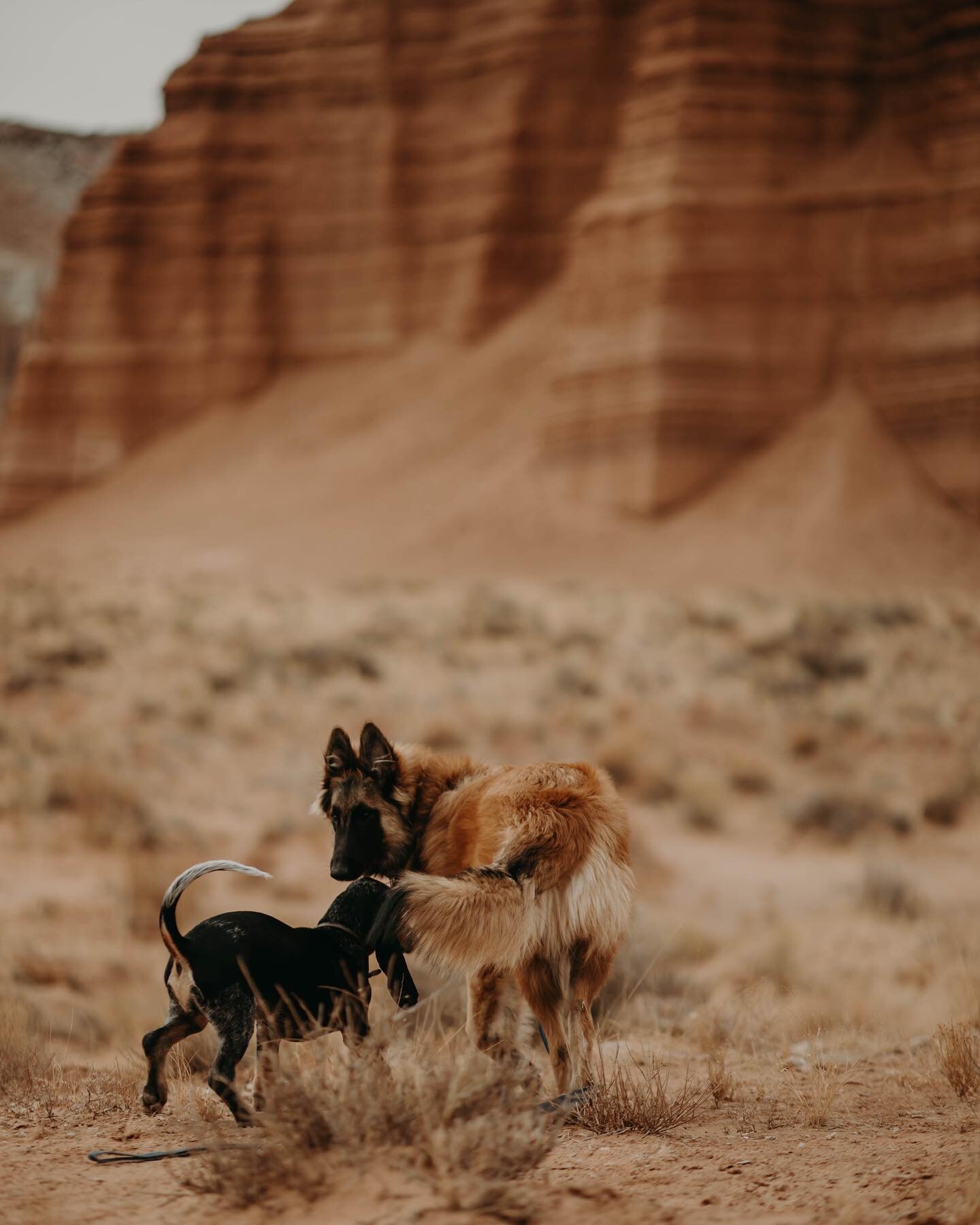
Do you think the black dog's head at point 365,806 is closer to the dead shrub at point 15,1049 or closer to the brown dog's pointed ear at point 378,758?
the brown dog's pointed ear at point 378,758

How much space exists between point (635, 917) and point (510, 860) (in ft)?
9.22

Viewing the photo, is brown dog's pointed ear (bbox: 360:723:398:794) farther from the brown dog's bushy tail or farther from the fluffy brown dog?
the brown dog's bushy tail

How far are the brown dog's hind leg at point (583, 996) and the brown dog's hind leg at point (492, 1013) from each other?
18 cm

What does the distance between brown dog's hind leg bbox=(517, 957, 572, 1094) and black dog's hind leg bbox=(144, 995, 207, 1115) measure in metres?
1.05

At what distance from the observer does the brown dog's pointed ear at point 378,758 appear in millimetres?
4332

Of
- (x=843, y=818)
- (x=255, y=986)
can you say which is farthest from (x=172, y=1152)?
(x=843, y=818)

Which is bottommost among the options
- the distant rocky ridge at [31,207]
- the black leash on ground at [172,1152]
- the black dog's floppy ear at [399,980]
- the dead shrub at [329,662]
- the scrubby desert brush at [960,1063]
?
the scrubby desert brush at [960,1063]

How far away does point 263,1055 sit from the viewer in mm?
3727

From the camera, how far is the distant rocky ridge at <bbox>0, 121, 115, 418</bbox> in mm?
76688

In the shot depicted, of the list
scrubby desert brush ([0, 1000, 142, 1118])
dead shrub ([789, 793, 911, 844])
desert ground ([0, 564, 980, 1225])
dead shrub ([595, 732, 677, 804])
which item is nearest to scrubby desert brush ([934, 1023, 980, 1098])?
desert ground ([0, 564, 980, 1225])

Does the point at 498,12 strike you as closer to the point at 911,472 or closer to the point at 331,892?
the point at 911,472

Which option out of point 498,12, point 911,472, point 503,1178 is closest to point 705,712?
point 503,1178

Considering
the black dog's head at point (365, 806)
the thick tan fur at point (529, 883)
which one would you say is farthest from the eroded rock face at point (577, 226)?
the black dog's head at point (365, 806)

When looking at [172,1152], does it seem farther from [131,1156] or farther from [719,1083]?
[719,1083]
